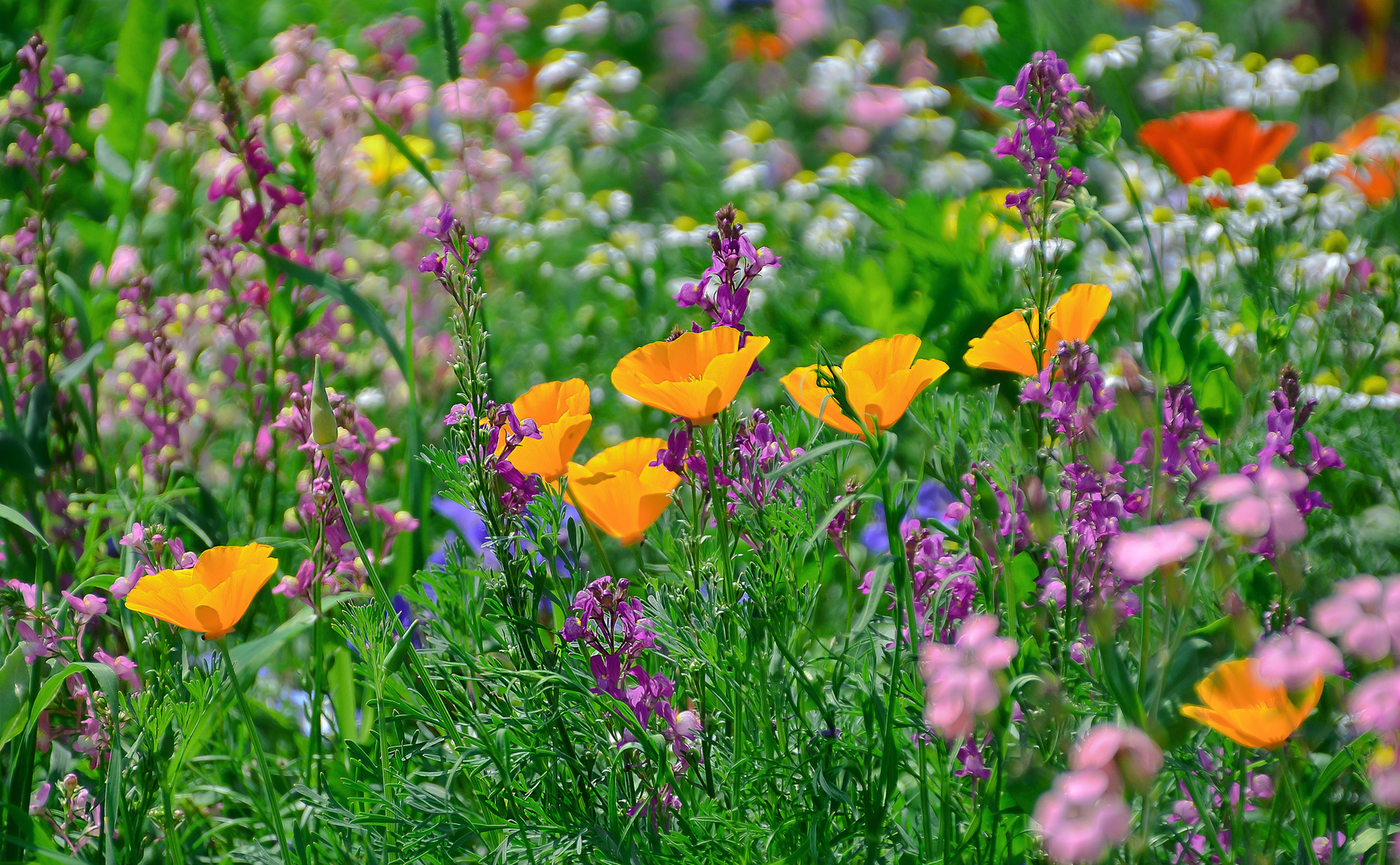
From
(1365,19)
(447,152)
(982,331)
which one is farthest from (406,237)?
(1365,19)

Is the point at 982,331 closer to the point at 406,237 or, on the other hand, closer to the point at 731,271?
the point at 731,271

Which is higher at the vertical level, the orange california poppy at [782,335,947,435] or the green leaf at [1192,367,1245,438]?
the green leaf at [1192,367,1245,438]

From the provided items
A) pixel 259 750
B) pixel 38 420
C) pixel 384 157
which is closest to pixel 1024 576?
pixel 259 750

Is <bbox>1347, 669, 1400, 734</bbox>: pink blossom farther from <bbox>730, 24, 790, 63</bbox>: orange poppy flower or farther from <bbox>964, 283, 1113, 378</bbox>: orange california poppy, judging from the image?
<bbox>730, 24, 790, 63</bbox>: orange poppy flower

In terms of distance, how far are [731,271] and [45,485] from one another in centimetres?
109

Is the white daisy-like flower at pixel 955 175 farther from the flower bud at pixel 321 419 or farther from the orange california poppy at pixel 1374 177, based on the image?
the flower bud at pixel 321 419

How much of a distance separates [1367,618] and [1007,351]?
0.49 meters

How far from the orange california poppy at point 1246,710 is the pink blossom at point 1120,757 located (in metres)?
0.21

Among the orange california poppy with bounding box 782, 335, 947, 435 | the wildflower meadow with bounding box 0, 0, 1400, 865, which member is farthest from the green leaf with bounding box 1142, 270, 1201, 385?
the orange california poppy with bounding box 782, 335, 947, 435

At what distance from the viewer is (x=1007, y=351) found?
3.16 feet

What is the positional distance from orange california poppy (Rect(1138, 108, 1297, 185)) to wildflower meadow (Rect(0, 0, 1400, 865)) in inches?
0.5

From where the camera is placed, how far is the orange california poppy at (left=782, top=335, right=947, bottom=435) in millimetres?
855

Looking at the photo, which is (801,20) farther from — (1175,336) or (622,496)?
(622,496)

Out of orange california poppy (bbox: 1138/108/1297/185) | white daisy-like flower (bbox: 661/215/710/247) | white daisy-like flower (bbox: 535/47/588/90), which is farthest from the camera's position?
white daisy-like flower (bbox: 535/47/588/90)
